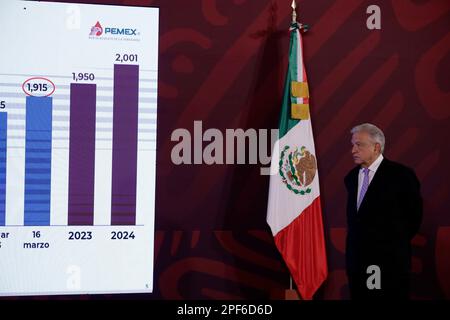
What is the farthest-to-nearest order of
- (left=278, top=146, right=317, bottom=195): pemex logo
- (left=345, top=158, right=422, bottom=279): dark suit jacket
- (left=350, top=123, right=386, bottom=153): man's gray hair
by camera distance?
(left=278, top=146, right=317, bottom=195): pemex logo < (left=350, top=123, right=386, bottom=153): man's gray hair < (left=345, top=158, right=422, bottom=279): dark suit jacket

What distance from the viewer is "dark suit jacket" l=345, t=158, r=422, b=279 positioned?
3562 millimetres

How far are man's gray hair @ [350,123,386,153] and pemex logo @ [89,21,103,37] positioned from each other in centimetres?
172

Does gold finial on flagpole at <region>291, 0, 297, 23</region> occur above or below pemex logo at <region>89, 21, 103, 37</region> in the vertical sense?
above

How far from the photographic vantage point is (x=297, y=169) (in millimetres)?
3775

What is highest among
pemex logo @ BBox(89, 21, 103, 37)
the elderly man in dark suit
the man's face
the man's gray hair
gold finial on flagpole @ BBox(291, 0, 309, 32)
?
gold finial on flagpole @ BBox(291, 0, 309, 32)

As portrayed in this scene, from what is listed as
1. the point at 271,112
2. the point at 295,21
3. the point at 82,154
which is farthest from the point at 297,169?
the point at 82,154

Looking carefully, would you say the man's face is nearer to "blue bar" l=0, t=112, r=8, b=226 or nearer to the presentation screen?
the presentation screen

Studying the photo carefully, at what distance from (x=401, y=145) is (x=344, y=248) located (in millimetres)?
799

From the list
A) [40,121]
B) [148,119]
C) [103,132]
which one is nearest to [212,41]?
[148,119]

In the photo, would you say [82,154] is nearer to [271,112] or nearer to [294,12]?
[271,112]

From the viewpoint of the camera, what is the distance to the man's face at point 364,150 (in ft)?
12.0

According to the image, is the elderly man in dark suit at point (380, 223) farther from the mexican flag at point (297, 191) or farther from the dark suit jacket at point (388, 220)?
the mexican flag at point (297, 191)

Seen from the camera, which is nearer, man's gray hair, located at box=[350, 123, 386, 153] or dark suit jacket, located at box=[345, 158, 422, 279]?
dark suit jacket, located at box=[345, 158, 422, 279]

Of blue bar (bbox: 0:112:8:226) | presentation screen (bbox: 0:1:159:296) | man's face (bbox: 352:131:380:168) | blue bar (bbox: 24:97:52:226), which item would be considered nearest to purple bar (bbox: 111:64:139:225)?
presentation screen (bbox: 0:1:159:296)
